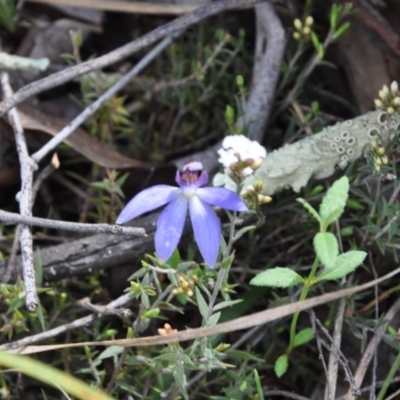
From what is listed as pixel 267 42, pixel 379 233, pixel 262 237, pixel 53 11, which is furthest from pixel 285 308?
pixel 53 11

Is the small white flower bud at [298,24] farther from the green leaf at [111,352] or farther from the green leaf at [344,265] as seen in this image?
the green leaf at [111,352]

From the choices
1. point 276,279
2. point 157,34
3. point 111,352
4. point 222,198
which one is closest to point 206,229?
point 222,198

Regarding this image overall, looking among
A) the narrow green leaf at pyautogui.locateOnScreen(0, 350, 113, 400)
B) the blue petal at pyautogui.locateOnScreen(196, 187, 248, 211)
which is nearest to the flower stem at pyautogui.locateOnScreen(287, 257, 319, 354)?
the blue petal at pyautogui.locateOnScreen(196, 187, 248, 211)

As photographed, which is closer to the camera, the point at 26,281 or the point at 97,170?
the point at 26,281

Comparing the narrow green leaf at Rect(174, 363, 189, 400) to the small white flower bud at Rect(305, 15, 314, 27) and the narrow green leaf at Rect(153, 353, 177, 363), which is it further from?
the small white flower bud at Rect(305, 15, 314, 27)

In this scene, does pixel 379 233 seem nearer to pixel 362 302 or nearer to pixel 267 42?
pixel 362 302

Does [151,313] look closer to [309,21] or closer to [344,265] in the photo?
[344,265]
